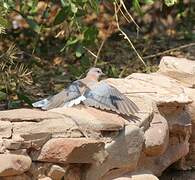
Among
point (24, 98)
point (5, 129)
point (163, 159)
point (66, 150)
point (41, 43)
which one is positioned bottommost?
point (41, 43)

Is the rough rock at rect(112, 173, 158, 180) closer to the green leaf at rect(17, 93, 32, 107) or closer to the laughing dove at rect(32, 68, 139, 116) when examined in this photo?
the laughing dove at rect(32, 68, 139, 116)

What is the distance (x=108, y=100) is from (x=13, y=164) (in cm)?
69

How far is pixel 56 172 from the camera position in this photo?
10.1 feet

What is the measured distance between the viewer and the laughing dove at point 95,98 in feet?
11.0

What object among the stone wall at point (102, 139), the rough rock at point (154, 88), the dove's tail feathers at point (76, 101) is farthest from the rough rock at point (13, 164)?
the rough rock at point (154, 88)

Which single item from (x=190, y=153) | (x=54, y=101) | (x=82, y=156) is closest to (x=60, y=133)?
(x=82, y=156)

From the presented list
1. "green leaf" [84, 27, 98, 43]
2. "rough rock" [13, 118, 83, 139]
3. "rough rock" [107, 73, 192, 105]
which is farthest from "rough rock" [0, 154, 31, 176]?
"green leaf" [84, 27, 98, 43]

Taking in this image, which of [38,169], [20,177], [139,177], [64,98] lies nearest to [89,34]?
[64,98]

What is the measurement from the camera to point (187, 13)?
22.0ft

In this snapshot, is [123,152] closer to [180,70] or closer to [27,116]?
[27,116]

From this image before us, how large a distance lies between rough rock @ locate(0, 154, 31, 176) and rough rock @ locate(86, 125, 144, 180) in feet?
1.27

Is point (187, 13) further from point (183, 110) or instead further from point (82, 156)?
point (82, 156)

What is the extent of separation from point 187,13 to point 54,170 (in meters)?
3.89

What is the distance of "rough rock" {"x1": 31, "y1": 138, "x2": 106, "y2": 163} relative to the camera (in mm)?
3027
